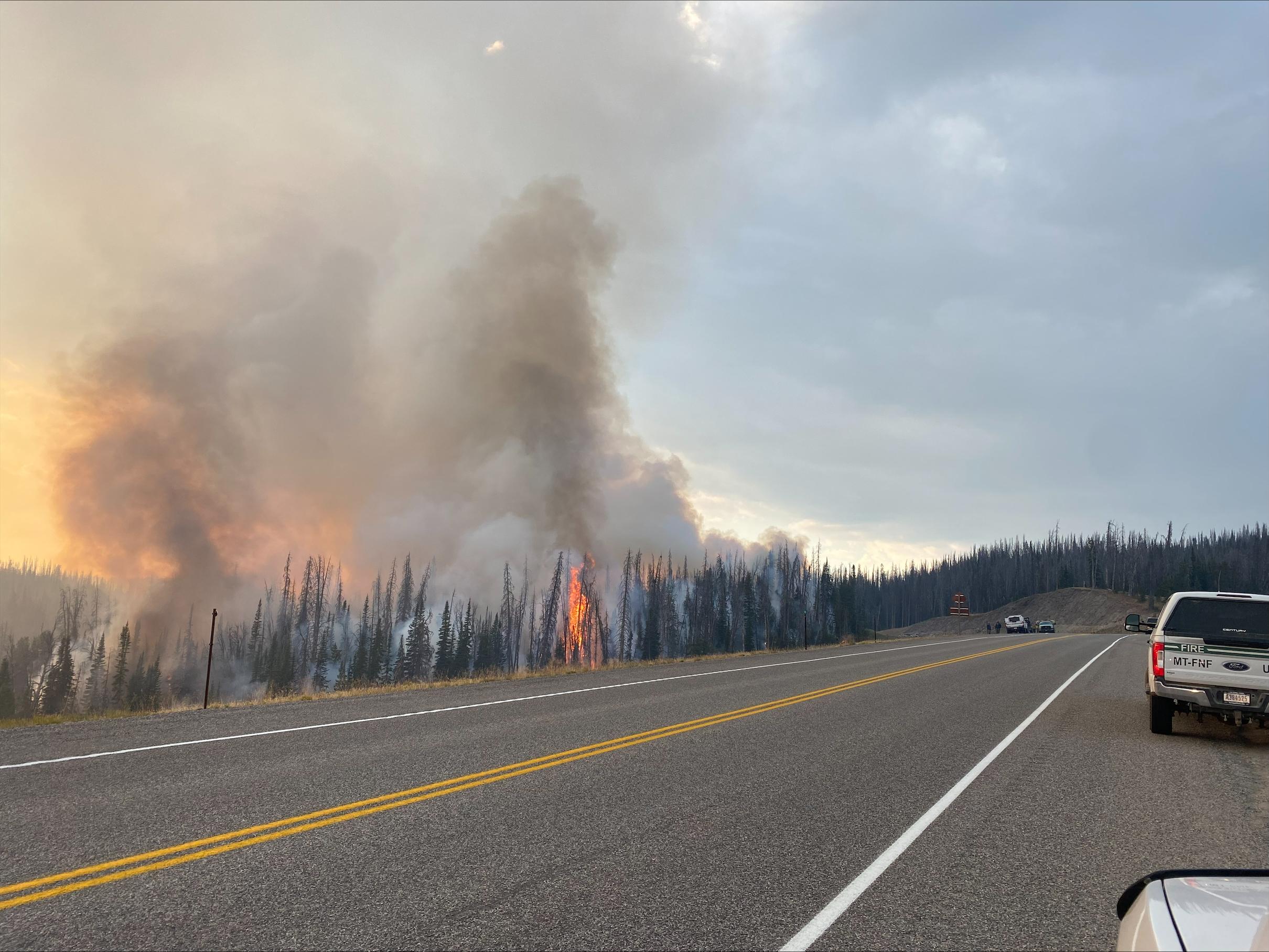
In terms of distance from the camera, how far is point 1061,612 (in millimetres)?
147750

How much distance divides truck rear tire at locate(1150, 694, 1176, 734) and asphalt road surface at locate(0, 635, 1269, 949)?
1.42ft

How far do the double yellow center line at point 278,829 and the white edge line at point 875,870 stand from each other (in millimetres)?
3730

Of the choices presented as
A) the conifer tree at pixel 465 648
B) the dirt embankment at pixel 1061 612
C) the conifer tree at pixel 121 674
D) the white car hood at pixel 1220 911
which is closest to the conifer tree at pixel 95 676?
the conifer tree at pixel 121 674

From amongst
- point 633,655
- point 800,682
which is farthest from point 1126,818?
point 633,655

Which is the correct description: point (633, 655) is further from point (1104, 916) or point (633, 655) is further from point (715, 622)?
point (1104, 916)

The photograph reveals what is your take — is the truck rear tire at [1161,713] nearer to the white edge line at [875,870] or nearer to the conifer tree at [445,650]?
the white edge line at [875,870]

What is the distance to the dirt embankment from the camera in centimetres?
13388

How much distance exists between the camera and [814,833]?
586 cm

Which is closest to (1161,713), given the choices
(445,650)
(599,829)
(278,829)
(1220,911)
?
(599,829)

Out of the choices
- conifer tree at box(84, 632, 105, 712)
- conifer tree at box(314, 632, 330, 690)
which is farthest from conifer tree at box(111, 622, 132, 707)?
conifer tree at box(314, 632, 330, 690)

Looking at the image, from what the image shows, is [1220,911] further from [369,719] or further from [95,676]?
[95,676]

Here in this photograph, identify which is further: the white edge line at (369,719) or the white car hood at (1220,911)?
the white edge line at (369,719)

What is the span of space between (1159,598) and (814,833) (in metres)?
169

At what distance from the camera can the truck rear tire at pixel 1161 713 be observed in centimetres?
1121
